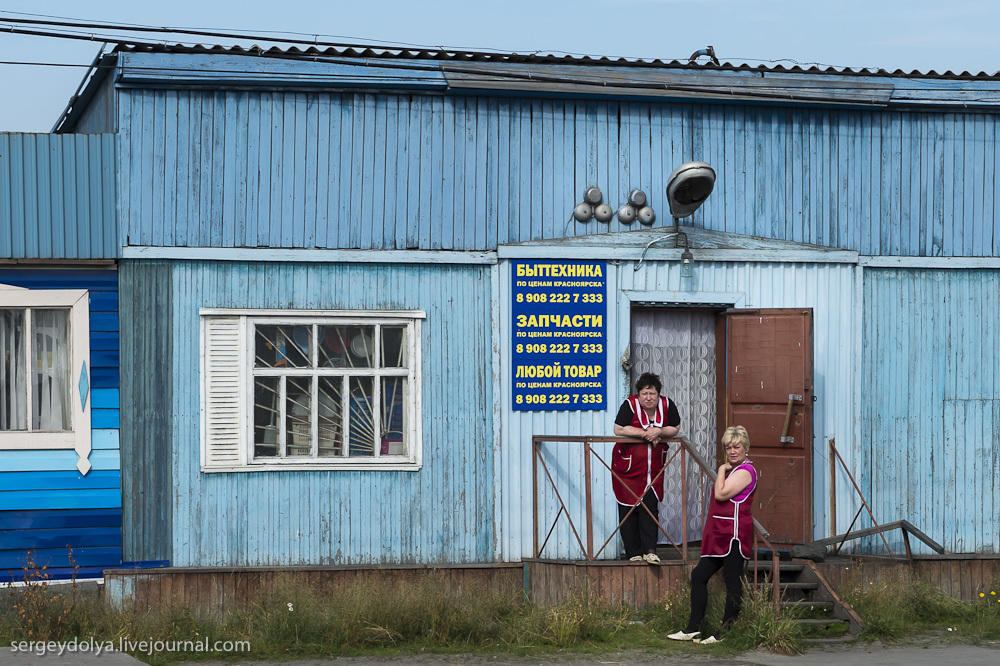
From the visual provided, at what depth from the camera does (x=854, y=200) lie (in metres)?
11.6

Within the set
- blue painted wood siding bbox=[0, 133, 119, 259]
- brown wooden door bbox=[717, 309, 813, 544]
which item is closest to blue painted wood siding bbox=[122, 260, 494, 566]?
blue painted wood siding bbox=[0, 133, 119, 259]

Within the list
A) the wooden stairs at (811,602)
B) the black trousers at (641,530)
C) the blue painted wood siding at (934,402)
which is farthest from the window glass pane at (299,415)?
the blue painted wood siding at (934,402)

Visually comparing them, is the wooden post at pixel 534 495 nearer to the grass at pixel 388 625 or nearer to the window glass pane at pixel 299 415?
the grass at pixel 388 625

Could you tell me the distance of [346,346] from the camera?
10.9 metres

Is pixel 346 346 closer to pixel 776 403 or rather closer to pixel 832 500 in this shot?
pixel 776 403

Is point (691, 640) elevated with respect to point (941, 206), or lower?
lower

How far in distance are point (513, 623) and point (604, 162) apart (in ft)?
13.3

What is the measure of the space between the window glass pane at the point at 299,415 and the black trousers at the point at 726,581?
3.46m

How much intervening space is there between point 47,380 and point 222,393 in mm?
1378

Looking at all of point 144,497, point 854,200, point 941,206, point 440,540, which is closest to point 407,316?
point 440,540

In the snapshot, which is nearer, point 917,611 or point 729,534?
point 729,534

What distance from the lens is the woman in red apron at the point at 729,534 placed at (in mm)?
9117

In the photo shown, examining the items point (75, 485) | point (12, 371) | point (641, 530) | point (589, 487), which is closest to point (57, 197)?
point (12, 371)

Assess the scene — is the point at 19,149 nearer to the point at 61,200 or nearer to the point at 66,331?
the point at 61,200
